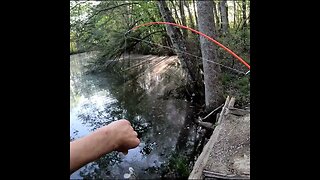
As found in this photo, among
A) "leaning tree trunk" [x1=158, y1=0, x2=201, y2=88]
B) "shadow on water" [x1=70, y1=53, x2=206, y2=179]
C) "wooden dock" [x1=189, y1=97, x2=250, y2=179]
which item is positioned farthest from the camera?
"leaning tree trunk" [x1=158, y1=0, x2=201, y2=88]

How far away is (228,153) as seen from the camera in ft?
17.7

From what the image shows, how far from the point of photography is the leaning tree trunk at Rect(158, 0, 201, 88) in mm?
9992

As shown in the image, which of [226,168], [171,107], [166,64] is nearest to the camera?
[226,168]

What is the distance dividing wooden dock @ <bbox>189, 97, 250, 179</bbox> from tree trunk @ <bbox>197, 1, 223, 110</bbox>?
1.61 meters

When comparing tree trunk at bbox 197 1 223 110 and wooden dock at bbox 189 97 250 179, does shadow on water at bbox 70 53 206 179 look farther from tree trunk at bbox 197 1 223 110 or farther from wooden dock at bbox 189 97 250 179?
wooden dock at bbox 189 97 250 179

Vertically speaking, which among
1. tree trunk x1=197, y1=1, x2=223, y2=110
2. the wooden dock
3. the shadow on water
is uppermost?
tree trunk x1=197, y1=1, x2=223, y2=110

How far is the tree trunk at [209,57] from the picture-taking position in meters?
7.70

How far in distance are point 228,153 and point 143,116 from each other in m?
5.34

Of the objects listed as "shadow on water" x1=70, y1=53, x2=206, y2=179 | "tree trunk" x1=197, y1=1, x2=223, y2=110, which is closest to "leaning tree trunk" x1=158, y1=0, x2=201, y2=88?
"shadow on water" x1=70, y1=53, x2=206, y2=179

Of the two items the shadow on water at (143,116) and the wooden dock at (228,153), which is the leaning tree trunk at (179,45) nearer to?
the shadow on water at (143,116)
